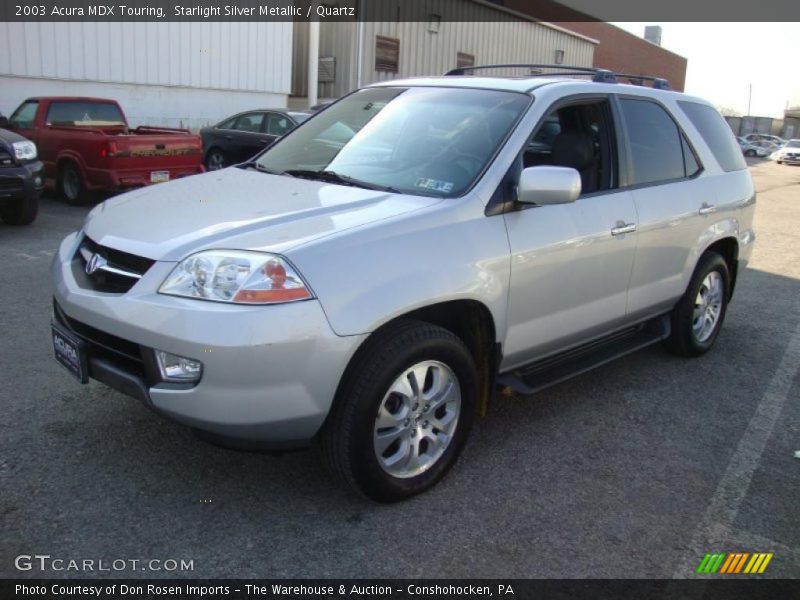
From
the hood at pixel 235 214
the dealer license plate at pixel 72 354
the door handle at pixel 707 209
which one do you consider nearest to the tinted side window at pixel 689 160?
the door handle at pixel 707 209

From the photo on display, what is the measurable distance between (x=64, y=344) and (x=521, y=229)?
2.10 meters

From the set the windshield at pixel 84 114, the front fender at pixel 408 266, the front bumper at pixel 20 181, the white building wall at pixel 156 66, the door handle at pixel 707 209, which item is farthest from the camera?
the white building wall at pixel 156 66

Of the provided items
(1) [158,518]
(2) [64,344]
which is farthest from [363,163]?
(1) [158,518]

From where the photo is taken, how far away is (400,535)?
2967mm

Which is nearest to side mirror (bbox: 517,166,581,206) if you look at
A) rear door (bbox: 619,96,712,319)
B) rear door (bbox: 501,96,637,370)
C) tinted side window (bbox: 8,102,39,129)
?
rear door (bbox: 501,96,637,370)

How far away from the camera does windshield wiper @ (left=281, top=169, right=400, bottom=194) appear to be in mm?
3546

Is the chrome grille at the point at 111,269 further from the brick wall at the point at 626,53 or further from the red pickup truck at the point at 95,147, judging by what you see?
the brick wall at the point at 626,53

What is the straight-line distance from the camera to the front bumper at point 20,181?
818 centimetres

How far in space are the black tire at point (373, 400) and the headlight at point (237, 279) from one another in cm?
40

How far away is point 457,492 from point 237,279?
1.39 meters

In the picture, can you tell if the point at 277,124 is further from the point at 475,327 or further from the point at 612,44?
the point at 612,44

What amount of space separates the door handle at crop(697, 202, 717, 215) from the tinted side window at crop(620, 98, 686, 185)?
9.8 inches

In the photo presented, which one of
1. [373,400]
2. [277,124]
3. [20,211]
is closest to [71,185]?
[20,211]
